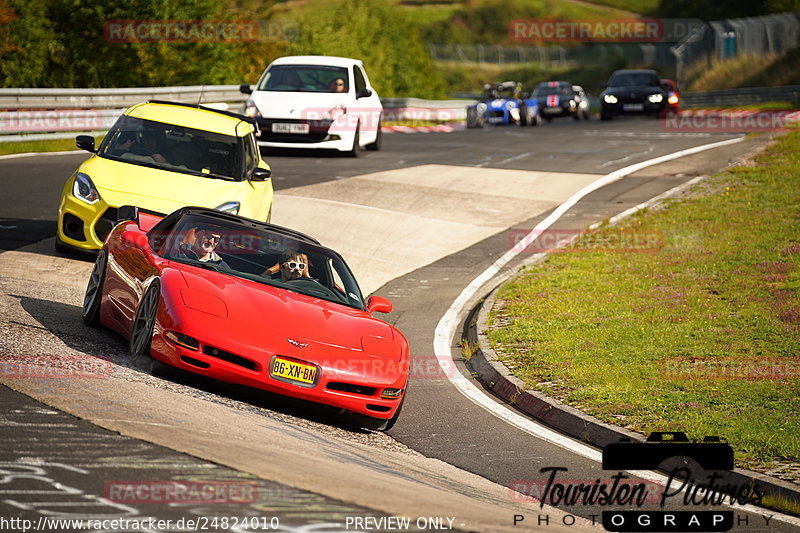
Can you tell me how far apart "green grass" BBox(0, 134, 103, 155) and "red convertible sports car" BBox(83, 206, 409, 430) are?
1489 centimetres

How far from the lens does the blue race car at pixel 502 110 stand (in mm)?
41031

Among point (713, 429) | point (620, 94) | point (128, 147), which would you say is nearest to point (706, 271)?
point (713, 429)

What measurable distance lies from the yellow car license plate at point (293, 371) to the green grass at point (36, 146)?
1740 centimetres

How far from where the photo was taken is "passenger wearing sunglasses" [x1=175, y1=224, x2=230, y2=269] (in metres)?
9.57

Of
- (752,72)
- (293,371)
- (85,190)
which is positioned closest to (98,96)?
(85,190)

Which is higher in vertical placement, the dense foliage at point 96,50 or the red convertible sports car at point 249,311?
the dense foliage at point 96,50

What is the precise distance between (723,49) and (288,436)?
197 ft

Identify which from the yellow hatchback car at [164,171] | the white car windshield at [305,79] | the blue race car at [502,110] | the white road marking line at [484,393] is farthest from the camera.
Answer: the blue race car at [502,110]

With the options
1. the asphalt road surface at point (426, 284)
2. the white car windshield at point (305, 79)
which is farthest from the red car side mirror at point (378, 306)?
the white car windshield at point (305, 79)

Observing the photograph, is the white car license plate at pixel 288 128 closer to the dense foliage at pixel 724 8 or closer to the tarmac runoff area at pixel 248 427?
the tarmac runoff area at pixel 248 427

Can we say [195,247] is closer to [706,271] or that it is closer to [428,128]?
[706,271]

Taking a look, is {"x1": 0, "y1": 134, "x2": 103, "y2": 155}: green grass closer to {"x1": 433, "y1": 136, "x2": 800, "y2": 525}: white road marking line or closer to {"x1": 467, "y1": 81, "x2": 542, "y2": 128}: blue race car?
{"x1": 433, "y1": 136, "x2": 800, "y2": 525}: white road marking line

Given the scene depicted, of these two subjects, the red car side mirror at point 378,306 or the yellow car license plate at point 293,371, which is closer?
the yellow car license plate at point 293,371

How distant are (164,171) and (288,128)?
1064cm
